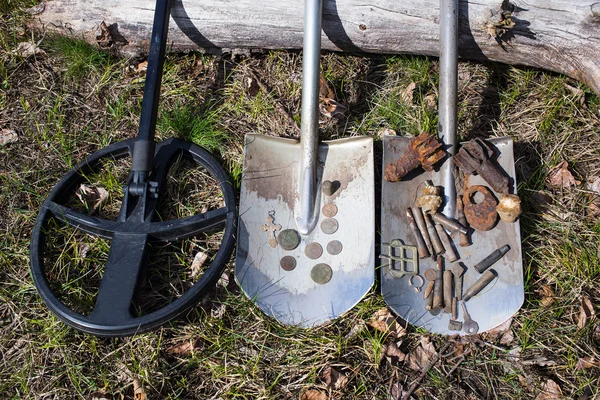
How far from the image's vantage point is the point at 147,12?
2922 mm

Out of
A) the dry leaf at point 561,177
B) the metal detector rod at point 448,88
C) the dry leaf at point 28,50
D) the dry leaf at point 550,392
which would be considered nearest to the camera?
the dry leaf at point 550,392

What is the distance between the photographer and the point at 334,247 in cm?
245

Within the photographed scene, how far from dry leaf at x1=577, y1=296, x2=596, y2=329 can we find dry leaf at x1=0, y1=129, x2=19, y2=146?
2.93 m

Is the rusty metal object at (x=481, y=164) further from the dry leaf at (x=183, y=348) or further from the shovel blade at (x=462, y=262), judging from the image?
the dry leaf at (x=183, y=348)

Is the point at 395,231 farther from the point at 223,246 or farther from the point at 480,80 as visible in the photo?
the point at 480,80

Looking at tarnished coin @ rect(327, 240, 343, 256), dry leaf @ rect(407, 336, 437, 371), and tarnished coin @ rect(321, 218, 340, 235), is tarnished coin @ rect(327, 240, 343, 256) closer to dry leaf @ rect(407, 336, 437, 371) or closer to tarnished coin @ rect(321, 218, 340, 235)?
tarnished coin @ rect(321, 218, 340, 235)

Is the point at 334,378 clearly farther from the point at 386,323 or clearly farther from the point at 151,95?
the point at 151,95

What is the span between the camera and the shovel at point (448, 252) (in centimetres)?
231

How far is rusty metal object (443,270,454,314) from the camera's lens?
Result: 7.59ft

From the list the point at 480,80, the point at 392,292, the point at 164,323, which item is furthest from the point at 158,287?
the point at 480,80

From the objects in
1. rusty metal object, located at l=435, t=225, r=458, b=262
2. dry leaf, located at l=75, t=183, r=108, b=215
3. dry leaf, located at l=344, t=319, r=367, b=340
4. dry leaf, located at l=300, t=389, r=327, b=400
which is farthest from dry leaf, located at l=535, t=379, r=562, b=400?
dry leaf, located at l=75, t=183, r=108, b=215

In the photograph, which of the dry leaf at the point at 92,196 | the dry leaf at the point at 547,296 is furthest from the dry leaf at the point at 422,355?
the dry leaf at the point at 92,196

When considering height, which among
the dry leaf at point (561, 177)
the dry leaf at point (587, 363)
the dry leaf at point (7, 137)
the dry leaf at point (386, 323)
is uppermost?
the dry leaf at point (7, 137)

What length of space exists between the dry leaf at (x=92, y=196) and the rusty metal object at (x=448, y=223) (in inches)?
63.9
